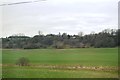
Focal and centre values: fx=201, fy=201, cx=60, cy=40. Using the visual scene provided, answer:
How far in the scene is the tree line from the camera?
230cm

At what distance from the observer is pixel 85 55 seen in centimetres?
239

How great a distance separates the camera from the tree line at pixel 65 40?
2.30m

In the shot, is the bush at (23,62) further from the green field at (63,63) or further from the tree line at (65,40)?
the tree line at (65,40)

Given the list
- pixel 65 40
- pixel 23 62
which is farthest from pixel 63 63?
pixel 23 62

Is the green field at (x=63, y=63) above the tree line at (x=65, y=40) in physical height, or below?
below

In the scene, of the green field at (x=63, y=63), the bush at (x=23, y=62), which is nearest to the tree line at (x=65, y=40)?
the green field at (x=63, y=63)

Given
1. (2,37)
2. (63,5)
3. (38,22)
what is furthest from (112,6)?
(2,37)

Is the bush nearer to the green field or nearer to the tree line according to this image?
the green field

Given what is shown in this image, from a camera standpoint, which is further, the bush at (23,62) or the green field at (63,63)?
the bush at (23,62)

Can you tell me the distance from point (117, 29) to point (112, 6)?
0.87 feet

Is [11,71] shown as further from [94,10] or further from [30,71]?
[94,10]

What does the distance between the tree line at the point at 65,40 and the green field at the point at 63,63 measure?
6cm

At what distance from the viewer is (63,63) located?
8.08ft

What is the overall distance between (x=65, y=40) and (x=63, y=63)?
0.29 meters
